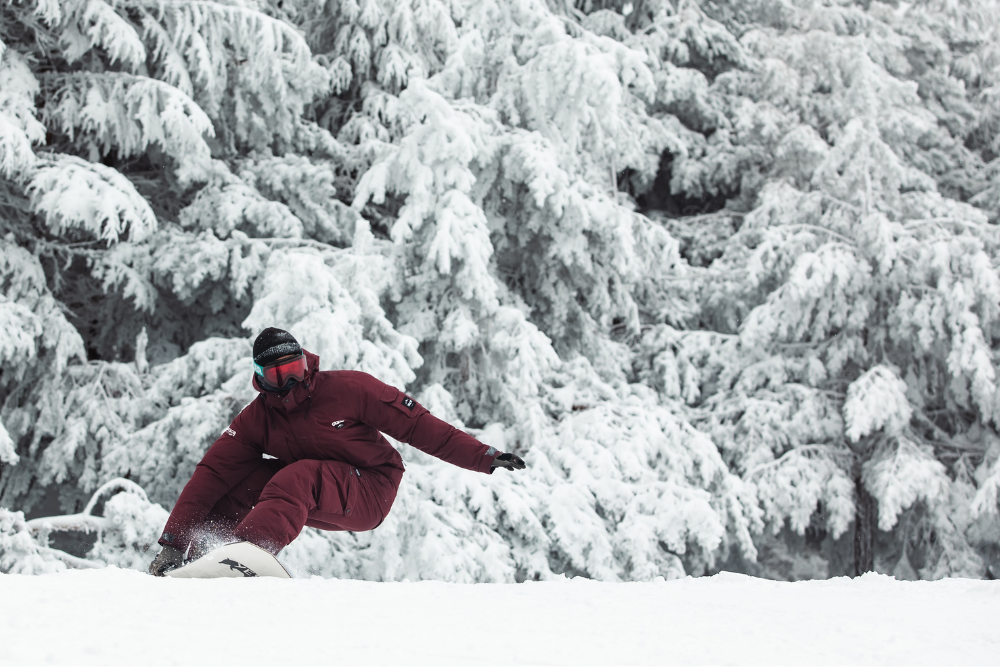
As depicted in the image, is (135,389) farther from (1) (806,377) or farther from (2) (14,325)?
(1) (806,377)

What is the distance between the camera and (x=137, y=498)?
214 inches

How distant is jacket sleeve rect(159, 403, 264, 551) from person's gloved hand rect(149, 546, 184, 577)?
0.34 ft

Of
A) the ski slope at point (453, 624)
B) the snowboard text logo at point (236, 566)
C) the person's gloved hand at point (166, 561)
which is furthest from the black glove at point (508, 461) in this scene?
the person's gloved hand at point (166, 561)

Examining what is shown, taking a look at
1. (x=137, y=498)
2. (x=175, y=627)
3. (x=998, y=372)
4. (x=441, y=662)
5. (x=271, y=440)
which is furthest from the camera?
(x=998, y=372)

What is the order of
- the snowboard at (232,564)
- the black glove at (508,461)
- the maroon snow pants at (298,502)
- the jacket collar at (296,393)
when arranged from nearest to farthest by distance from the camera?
the snowboard at (232,564), the maroon snow pants at (298,502), the black glove at (508,461), the jacket collar at (296,393)

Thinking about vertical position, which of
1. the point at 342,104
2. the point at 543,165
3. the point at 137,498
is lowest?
the point at 137,498

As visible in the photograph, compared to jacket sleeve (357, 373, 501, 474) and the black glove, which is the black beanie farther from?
the black glove

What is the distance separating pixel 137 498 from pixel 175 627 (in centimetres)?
401

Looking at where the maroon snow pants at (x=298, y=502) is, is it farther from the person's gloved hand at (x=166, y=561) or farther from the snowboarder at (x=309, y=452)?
the person's gloved hand at (x=166, y=561)

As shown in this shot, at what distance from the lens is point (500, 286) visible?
26.1 feet

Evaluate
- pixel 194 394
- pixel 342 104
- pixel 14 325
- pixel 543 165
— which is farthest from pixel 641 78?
pixel 14 325

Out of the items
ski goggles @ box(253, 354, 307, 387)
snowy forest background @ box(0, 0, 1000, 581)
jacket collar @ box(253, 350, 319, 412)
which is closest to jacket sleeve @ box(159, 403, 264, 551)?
jacket collar @ box(253, 350, 319, 412)

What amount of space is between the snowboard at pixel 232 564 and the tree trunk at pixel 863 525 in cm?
784

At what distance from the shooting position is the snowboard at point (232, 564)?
104 inches
